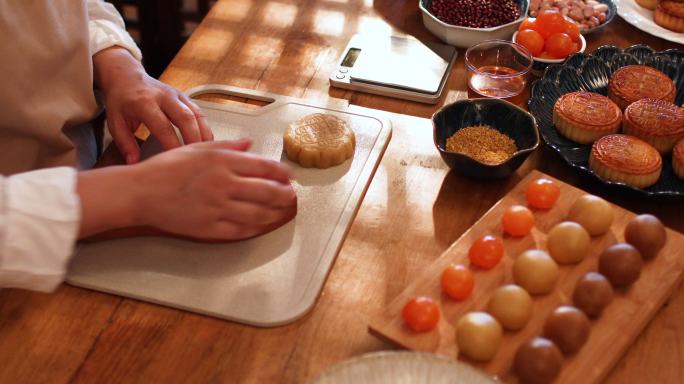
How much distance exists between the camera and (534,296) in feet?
3.21

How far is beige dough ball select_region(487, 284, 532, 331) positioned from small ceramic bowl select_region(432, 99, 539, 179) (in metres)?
0.28

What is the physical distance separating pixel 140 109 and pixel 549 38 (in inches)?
31.2

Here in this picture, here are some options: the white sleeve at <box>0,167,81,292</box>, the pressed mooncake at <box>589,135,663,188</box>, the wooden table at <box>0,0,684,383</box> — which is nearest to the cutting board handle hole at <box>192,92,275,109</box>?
the wooden table at <box>0,0,684,383</box>

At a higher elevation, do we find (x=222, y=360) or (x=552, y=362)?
(x=552, y=362)

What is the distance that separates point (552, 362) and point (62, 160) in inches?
33.7

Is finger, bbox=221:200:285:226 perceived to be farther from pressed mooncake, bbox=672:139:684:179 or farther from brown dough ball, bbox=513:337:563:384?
pressed mooncake, bbox=672:139:684:179

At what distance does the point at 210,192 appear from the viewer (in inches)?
40.3

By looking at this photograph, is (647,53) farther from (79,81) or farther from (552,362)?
(79,81)

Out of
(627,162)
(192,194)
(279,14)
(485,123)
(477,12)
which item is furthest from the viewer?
(279,14)

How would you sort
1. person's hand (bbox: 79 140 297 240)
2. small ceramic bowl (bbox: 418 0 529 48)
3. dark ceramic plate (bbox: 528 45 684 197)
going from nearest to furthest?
person's hand (bbox: 79 140 297 240) < dark ceramic plate (bbox: 528 45 684 197) < small ceramic bowl (bbox: 418 0 529 48)

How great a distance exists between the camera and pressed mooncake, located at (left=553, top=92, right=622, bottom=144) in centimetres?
126

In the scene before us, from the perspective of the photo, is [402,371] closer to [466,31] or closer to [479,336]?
[479,336]

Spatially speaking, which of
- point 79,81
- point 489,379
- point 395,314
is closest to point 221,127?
point 79,81

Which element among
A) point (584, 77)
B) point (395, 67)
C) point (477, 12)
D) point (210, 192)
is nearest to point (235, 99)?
point (395, 67)
